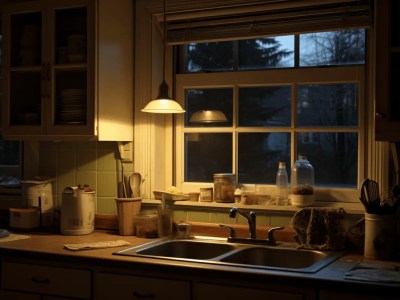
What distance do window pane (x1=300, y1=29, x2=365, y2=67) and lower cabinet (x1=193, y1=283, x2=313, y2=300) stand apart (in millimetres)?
1297

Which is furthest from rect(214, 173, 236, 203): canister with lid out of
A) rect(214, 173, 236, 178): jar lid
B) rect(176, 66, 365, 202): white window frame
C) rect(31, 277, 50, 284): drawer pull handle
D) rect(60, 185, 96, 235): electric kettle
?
rect(31, 277, 50, 284): drawer pull handle

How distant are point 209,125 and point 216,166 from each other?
0.77 ft

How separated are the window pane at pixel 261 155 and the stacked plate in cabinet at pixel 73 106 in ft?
2.84

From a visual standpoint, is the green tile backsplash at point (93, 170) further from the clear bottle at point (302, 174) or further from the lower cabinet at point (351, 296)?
the lower cabinet at point (351, 296)

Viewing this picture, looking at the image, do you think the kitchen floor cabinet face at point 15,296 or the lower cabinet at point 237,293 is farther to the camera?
the kitchen floor cabinet face at point 15,296

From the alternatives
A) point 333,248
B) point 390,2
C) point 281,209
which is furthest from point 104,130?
point 390,2

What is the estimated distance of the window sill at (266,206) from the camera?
2609mm

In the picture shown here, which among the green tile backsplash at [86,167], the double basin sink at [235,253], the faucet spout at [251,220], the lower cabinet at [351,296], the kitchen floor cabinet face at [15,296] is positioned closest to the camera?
the lower cabinet at [351,296]

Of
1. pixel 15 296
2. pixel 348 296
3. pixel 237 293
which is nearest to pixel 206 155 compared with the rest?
pixel 237 293

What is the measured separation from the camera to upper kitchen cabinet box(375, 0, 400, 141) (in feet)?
7.22

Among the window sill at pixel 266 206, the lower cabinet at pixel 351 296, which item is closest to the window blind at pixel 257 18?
the window sill at pixel 266 206

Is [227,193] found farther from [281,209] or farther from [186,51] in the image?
[186,51]

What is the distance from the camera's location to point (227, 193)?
2875 mm

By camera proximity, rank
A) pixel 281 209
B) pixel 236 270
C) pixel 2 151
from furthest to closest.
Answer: pixel 2 151 → pixel 281 209 → pixel 236 270
